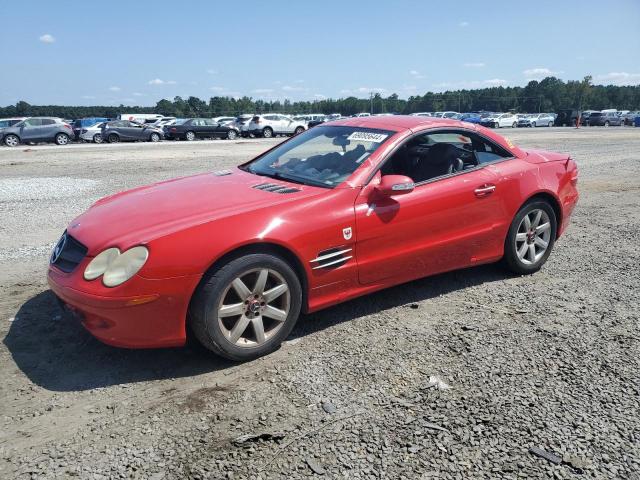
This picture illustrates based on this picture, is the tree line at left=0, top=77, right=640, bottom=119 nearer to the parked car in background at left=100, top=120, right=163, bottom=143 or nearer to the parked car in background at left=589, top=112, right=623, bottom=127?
the parked car in background at left=589, top=112, right=623, bottom=127

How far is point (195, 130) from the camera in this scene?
32.8 meters

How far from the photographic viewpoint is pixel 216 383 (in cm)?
315

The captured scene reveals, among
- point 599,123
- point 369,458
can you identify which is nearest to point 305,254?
point 369,458

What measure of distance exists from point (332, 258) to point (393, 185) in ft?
2.30

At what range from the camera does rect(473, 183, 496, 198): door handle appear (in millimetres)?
4441

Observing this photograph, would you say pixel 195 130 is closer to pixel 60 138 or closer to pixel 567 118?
pixel 60 138

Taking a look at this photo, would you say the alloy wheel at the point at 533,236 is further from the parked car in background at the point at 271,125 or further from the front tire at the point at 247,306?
the parked car in background at the point at 271,125

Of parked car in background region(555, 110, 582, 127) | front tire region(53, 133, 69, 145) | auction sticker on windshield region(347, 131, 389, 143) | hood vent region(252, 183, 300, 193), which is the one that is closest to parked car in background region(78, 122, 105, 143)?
front tire region(53, 133, 69, 145)

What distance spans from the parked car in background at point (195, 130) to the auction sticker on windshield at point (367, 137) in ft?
98.1

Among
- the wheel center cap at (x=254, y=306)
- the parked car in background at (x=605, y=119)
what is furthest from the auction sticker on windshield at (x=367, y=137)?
the parked car in background at (x=605, y=119)

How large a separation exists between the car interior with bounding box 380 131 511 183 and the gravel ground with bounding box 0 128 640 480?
1.06m

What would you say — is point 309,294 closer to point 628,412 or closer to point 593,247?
point 628,412

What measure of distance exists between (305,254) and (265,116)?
33632 mm

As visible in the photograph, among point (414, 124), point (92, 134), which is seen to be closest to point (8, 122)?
point (92, 134)
